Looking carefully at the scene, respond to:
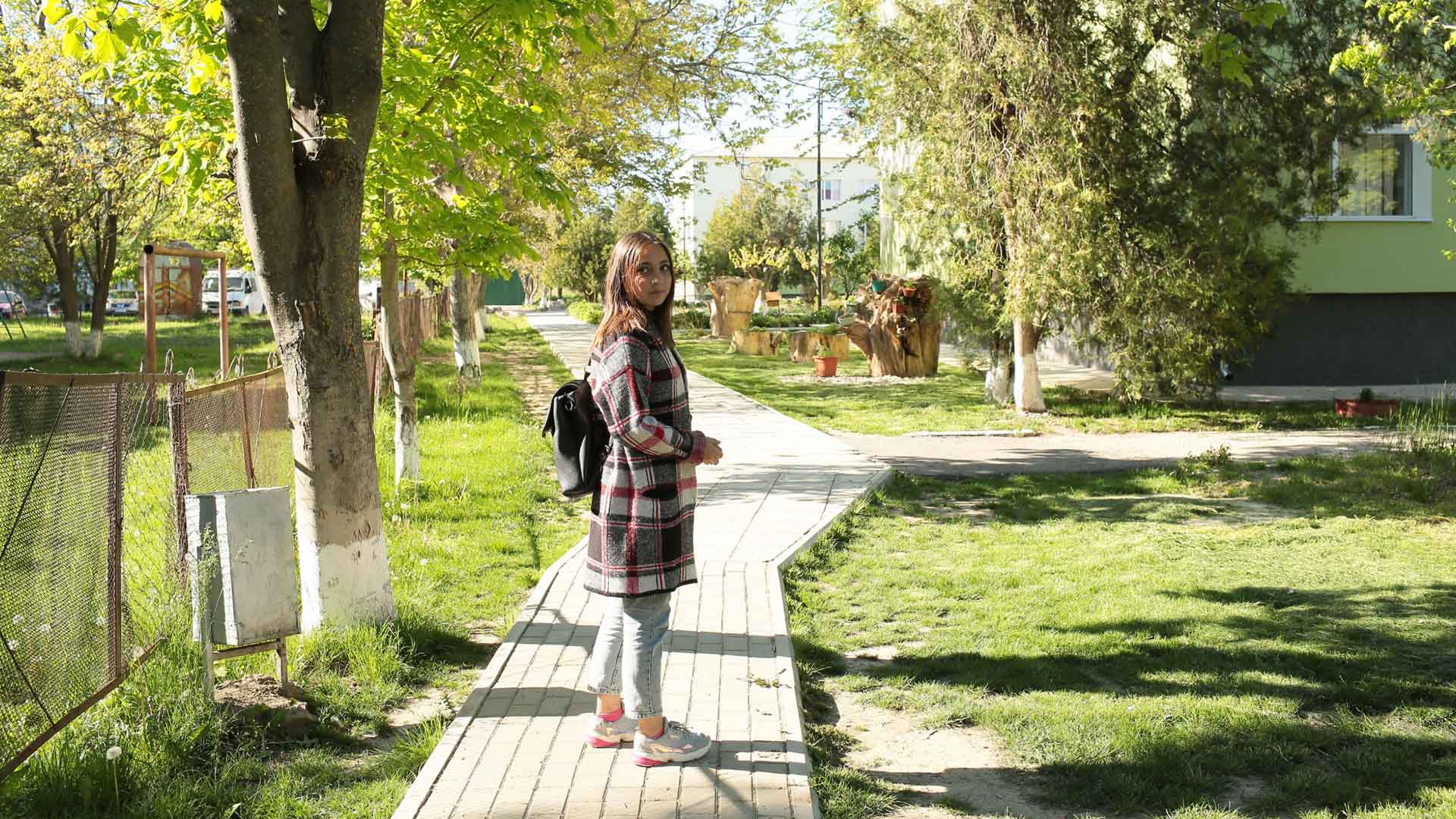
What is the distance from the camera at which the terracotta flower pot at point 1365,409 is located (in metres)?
15.1

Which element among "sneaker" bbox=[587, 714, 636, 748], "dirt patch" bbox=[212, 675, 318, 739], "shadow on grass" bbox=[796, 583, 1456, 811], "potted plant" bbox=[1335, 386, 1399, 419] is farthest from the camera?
"potted plant" bbox=[1335, 386, 1399, 419]

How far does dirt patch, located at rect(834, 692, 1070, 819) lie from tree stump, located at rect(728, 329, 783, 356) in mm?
24256

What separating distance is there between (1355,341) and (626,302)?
708 inches

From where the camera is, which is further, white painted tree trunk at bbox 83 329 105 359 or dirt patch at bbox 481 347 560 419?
white painted tree trunk at bbox 83 329 105 359

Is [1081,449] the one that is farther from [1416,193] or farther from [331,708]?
[331,708]

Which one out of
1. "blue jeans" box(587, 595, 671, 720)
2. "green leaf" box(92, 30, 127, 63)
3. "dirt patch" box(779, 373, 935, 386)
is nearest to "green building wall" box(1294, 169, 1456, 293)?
"dirt patch" box(779, 373, 935, 386)

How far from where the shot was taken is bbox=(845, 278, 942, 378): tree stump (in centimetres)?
2098

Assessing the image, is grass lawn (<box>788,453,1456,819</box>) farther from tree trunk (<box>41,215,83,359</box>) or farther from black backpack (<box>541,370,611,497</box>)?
tree trunk (<box>41,215,83,359</box>)

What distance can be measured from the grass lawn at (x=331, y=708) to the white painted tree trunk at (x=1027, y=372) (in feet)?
26.6

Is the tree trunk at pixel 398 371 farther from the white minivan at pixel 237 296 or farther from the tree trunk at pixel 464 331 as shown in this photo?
the white minivan at pixel 237 296

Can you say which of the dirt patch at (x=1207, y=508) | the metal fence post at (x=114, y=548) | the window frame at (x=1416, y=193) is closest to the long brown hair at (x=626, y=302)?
the metal fence post at (x=114, y=548)

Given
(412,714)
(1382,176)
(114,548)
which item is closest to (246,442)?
(114,548)

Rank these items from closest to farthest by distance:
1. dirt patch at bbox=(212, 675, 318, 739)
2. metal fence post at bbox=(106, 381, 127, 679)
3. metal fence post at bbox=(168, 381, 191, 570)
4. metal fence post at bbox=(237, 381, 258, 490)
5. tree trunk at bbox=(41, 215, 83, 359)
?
metal fence post at bbox=(106, 381, 127, 679) < dirt patch at bbox=(212, 675, 318, 739) < metal fence post at bbox=(168, 381, 191, 570) < metal fence post at bbox=(237, 381, 258, 490) < tree trunk at bbox=(41, 215, 83, 359)

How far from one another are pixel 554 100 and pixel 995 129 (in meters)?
8.68
